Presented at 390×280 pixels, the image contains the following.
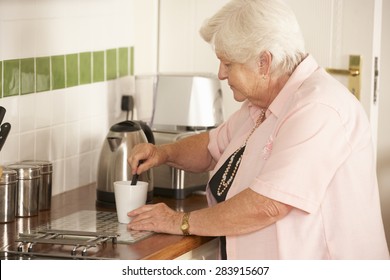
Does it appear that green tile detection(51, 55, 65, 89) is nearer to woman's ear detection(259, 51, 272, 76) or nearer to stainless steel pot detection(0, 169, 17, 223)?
stainless steel pot detection(0, 169, 17, 223)

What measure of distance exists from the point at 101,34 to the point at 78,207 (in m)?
0.67

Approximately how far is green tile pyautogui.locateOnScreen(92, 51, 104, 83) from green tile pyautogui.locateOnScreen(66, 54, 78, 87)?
4.4 inches

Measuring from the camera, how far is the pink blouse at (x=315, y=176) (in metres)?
1.94

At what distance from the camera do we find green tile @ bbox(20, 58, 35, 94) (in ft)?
7.85

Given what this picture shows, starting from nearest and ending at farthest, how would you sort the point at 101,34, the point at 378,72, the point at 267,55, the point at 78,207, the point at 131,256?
the point at 131,256 → the point at 267,55 → the point at 78,207 → the point at 101,34 → the point at 378,72

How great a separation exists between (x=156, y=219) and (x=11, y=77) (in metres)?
0.59

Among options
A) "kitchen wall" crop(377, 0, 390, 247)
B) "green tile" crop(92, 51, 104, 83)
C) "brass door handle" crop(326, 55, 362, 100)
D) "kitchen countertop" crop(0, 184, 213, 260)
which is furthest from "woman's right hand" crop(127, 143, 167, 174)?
"kitchen wall" crop(377, 0, 390, 247)

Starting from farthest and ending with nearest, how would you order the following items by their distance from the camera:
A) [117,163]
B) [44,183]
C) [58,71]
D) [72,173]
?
[72,173] → [58,71] → [117,163] → [44,183]

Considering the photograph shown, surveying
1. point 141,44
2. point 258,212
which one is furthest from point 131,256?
point 141,44

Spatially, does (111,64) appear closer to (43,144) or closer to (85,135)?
(85,135)

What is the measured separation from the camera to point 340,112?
197cm

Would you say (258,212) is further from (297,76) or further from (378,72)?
(378,72)

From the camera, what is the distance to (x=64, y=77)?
2.60 m

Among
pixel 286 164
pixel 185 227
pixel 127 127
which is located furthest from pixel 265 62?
pixel 127 127
